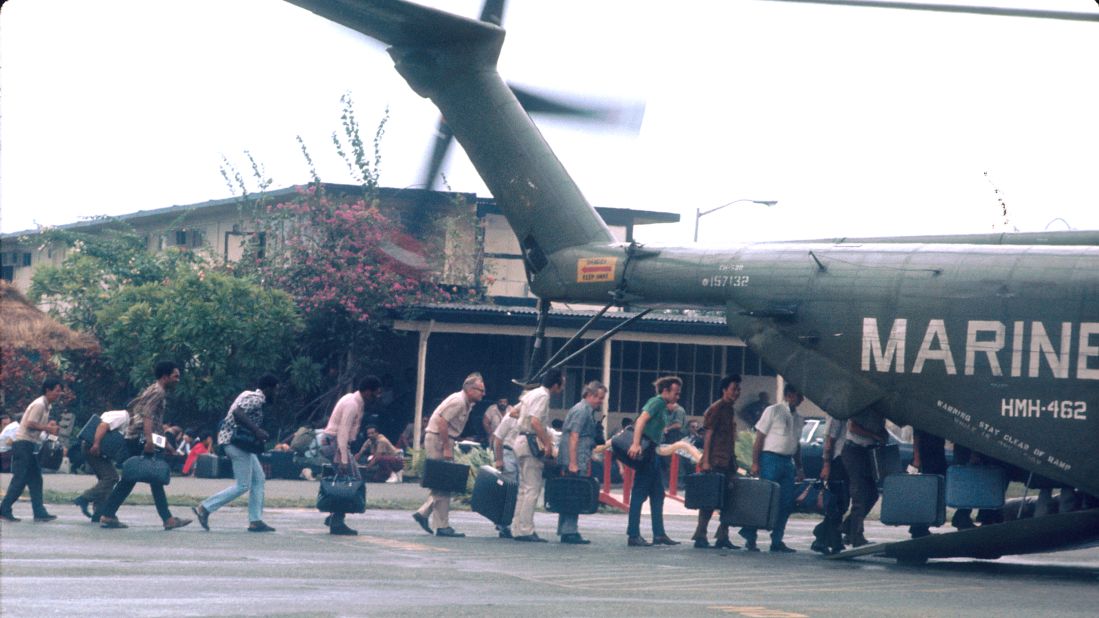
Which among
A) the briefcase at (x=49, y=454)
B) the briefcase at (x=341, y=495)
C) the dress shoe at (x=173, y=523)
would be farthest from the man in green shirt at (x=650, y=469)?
the briefcase at (x=49, y=454)

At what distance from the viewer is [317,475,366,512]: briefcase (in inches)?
609

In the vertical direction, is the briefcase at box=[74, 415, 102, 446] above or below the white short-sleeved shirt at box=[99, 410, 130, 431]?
below

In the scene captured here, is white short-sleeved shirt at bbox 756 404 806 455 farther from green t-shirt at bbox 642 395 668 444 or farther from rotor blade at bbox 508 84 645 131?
rotor blade at bbox 508 84 645 131

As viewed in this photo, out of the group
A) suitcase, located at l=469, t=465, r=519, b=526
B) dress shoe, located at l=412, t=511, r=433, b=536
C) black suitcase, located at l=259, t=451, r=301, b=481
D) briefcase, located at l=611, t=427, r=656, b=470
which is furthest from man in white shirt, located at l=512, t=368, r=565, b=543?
black suitcase, located at l=259, t=451, r=301, b=481

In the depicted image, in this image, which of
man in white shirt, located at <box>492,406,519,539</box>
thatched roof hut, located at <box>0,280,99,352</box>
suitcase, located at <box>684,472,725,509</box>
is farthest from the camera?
thatched roof hut, located at <box>0,280,99,352</box>

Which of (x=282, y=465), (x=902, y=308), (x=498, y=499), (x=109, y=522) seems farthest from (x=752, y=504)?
(x=282, y=465)

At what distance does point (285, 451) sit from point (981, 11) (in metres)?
18.0

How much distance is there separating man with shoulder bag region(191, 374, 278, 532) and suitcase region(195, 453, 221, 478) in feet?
30.8

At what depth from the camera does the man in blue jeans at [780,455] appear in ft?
50.8

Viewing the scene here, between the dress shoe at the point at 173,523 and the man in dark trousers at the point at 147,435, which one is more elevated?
the man in dark trousers at the point at 147,435

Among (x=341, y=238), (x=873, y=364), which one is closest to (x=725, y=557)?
(x=873, y=364)

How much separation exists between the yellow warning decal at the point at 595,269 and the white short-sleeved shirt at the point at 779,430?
2.43 metres

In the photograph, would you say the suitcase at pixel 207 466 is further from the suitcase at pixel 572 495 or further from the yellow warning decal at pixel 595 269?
the suitcase at pixel 572 495

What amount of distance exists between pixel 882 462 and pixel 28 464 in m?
9.17
